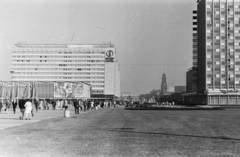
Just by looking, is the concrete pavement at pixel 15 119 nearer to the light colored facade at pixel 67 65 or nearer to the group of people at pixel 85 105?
the group of people at pixel 85 105

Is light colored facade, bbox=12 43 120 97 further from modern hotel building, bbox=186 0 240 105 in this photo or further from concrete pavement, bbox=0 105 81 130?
concrete pavement, bbox=0 105 81 130

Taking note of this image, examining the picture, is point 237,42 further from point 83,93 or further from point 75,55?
point 75,55

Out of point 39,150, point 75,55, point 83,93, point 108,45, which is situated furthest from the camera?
point 108,45

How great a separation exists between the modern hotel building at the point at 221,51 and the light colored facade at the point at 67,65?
59.2 metres

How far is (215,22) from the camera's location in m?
102

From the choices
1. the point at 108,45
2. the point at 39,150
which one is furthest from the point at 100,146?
the point at 108,45

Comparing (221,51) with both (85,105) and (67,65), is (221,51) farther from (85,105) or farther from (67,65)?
(67,65)

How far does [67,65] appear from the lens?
154 metres

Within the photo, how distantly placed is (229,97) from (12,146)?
96.8 meters

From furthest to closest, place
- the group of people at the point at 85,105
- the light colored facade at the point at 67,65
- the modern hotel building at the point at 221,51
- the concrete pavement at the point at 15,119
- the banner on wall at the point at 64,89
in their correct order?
the light colored facade at the point at 67,65
the banner on wall at the point at 64,89
the modern hotel building at the point at 221,51
the group of people at the point at 85,105
the concrete pavement at the point at 15,119

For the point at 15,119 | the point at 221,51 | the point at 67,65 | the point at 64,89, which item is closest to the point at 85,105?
the point at 15,119

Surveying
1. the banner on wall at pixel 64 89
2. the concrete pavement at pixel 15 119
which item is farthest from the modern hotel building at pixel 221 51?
the concrete pavement at pixel 15 119

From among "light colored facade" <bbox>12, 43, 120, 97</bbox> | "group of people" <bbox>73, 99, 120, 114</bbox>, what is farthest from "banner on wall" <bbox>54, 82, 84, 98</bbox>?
"light colored facade" <bbox>12, 43, 120, 97</bbox>

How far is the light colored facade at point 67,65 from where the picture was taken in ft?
504
